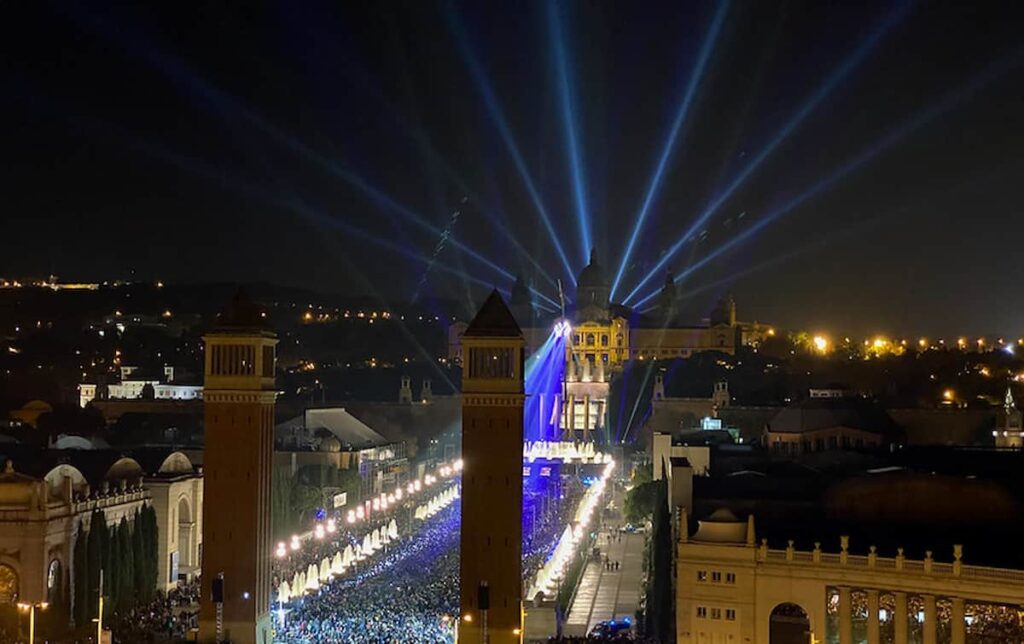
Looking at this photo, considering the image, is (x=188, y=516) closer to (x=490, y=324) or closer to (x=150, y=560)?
(x=150, y=560)

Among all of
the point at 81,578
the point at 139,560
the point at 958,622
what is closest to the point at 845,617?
the point at 958,622

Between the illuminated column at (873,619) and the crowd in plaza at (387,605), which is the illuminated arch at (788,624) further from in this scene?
the crowd in plaza at (387,605)

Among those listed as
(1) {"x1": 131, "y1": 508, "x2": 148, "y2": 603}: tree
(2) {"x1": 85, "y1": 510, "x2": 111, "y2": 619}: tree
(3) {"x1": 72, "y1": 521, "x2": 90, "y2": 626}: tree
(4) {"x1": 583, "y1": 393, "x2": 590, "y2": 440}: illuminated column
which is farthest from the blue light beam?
(3) {"x1": 72, "y1": 521, "x2": 90, "y2": 626}: tree

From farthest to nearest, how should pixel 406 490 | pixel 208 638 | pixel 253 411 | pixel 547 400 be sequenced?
pixel 547 400, pixel 406 490, pixel 253 411, pixel 208 638

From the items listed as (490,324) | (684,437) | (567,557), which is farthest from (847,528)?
(684,437)

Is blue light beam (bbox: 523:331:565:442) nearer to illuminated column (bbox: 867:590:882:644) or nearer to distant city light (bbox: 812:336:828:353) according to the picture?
distant city light (bbox: 812:336:828:353)

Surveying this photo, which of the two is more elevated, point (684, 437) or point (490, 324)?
point (490, 324)
